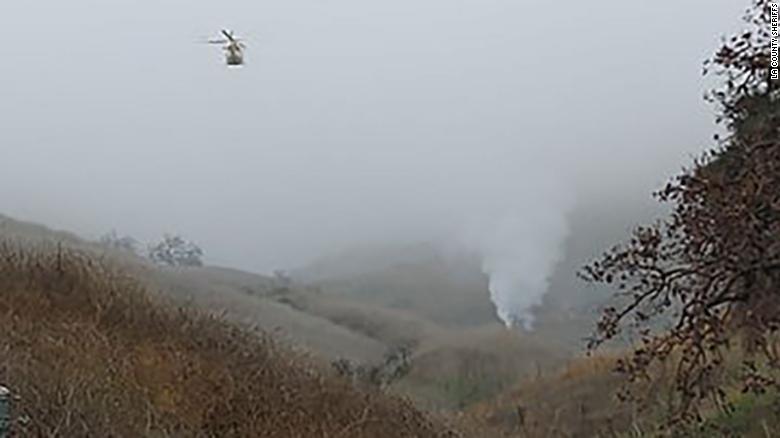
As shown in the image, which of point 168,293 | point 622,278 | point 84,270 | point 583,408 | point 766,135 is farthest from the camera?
point 583,408

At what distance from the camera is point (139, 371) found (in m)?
6.05

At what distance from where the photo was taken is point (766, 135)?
4836 millimetres

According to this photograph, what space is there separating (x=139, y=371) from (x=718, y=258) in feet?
9.65

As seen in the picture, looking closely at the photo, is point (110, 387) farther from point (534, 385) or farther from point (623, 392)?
point (534, 385)

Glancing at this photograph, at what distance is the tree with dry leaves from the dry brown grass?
1725mm

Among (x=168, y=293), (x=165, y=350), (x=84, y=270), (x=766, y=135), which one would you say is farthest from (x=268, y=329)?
(x=766, y=135)

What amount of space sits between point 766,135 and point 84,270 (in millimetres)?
5095

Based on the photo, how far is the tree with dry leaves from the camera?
4.61 m

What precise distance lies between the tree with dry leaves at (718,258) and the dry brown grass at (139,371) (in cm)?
172

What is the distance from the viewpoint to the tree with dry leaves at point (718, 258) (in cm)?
461

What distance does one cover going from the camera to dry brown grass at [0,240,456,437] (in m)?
4.80

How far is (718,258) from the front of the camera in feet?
15.7

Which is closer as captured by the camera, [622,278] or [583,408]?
[622,278]

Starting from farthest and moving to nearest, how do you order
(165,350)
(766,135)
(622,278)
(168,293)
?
1. (168,293)
2. (165,350)
3. (622,278)
4. (766,135)
